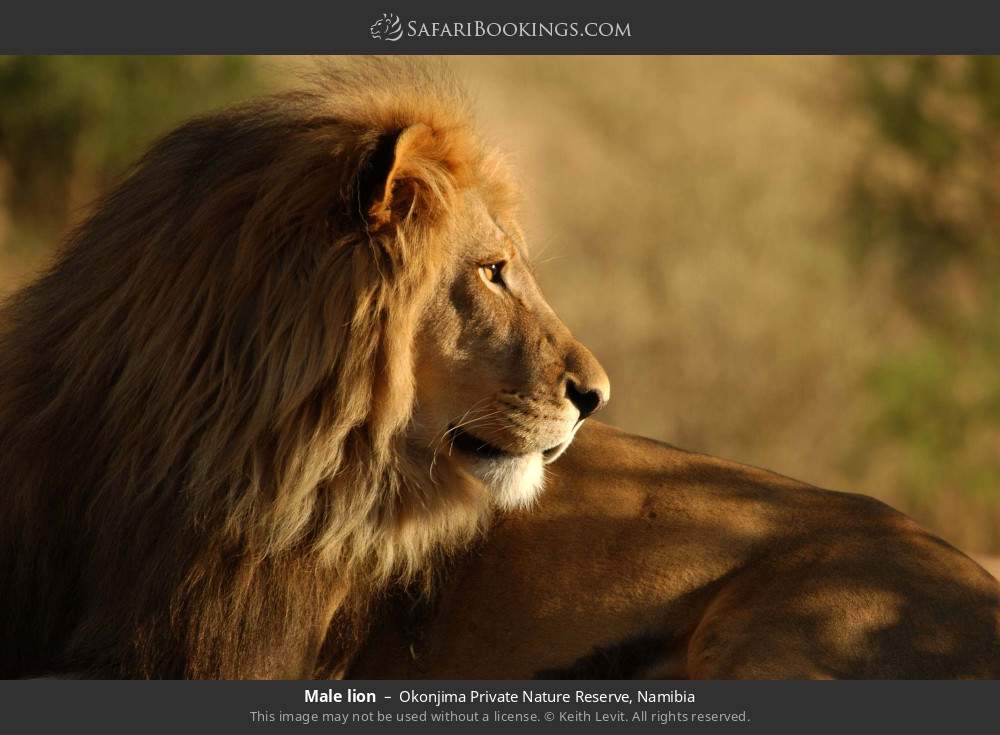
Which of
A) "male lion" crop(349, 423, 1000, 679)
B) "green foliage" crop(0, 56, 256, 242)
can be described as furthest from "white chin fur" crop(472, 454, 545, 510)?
"green foliage" crop(0, 56, 256, 242)

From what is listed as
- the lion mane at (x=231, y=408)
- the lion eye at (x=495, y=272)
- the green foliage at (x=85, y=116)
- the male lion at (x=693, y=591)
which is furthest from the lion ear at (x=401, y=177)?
the green foliage at (x=85, y=116)

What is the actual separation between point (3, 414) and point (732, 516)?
196 cm

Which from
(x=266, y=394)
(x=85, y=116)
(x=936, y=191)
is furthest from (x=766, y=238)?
(x=266, y=394)

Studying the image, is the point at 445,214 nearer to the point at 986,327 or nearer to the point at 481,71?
the point at 986,327

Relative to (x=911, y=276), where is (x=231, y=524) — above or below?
above

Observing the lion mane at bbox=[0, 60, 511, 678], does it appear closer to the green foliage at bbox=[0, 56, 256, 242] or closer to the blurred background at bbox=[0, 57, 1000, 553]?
the blurred background at bbox=[0, 57, 1000, 553]

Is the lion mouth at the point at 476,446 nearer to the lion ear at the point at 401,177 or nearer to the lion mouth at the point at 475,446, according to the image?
the lion mouth at the point at 475,446

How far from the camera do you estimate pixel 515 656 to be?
3.49 meters

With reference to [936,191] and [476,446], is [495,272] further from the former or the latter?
[936,191]

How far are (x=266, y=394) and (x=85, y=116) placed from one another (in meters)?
8.52

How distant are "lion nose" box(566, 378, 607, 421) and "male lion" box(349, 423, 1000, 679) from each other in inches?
17.5

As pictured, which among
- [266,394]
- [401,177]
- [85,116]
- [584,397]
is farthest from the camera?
[85,116]

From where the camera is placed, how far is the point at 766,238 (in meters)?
13.1

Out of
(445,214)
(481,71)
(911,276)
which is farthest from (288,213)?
(481,71)
